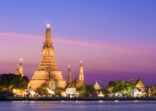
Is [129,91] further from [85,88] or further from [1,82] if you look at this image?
[1,82]

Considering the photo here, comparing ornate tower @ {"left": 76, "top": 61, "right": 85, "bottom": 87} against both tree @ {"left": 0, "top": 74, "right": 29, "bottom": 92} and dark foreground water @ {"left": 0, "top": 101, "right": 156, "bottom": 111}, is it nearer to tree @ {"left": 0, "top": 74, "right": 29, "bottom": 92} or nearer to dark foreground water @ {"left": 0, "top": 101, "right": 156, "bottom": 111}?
tree @ {"left": 0, "top": 74, "right": 29, "bottom": 92}

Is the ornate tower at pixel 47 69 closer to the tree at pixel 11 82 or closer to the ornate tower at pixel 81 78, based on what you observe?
the ornate tower at pixel 81 78

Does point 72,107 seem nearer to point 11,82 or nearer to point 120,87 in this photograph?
point 11,82

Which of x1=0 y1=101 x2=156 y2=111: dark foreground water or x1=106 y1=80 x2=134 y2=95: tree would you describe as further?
x1=106 y1=80 x2=134 y2=95: tree

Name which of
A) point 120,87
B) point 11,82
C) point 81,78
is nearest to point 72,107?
point 11,82

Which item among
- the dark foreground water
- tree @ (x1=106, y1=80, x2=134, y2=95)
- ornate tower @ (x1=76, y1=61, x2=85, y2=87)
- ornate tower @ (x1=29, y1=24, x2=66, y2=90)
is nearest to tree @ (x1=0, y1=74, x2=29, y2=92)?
ornate tower @ (x1=29, y1=24, x2=66, y2=90)

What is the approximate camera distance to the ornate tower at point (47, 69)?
466 feet

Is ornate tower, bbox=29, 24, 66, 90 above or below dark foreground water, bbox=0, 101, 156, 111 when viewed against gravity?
above

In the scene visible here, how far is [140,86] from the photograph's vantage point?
163375 mm

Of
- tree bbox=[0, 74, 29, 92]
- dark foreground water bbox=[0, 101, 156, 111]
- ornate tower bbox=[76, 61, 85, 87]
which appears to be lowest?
dark foreground water bbox=[0, 101, 156, 111]

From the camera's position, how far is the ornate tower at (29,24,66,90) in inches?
5595

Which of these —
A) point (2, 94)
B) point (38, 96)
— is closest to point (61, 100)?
point (38, 96)

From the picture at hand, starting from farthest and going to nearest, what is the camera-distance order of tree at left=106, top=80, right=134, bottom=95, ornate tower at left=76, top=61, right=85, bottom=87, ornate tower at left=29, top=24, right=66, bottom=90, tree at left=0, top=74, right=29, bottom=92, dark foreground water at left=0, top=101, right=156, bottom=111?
ornate tower at left=76, top=61, right=85, bottom=87, tree at left=106, top=80, right=134, bottom=95, ornate tower at left=29, top=24, right=66, bottom=90, tree at left=0, top=74, right=29, bottom=92, dark foreground water at left=0, top=101, right=156, bottom=111

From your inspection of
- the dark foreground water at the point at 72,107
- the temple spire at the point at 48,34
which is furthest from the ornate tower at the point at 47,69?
the dark foreground water at the point at 72,107
